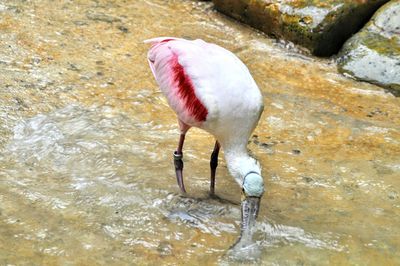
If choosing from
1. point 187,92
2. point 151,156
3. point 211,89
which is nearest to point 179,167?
point 151,156

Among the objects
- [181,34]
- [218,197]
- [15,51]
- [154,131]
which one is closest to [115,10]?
[181,34]

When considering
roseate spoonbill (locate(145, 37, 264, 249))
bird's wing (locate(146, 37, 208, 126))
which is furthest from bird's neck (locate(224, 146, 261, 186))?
bird's wing (locate(146, 37, 208, 126))

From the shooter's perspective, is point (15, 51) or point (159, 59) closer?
point (159, 59)

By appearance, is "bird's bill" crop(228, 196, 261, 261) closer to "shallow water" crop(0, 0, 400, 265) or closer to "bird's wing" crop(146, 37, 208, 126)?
"shallow water" crop(0, 0, 400, 265)

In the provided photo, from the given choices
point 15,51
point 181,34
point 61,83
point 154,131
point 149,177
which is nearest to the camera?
point 149,177

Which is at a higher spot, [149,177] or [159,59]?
[159,59]

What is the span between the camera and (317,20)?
696cm

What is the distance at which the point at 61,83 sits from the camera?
5887 mm

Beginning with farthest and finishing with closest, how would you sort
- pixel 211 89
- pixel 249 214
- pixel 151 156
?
pixel 151 156 → pixel 211 89 → pixel 249 214

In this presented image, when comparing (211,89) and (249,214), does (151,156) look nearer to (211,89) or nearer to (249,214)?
(211,89)

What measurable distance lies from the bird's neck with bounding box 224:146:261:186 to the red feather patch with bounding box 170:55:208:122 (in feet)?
→ 0.97

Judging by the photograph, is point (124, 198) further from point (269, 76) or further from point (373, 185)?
point (269, 76)

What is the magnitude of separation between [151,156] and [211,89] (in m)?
1.14

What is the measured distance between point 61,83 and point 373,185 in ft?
9.62
